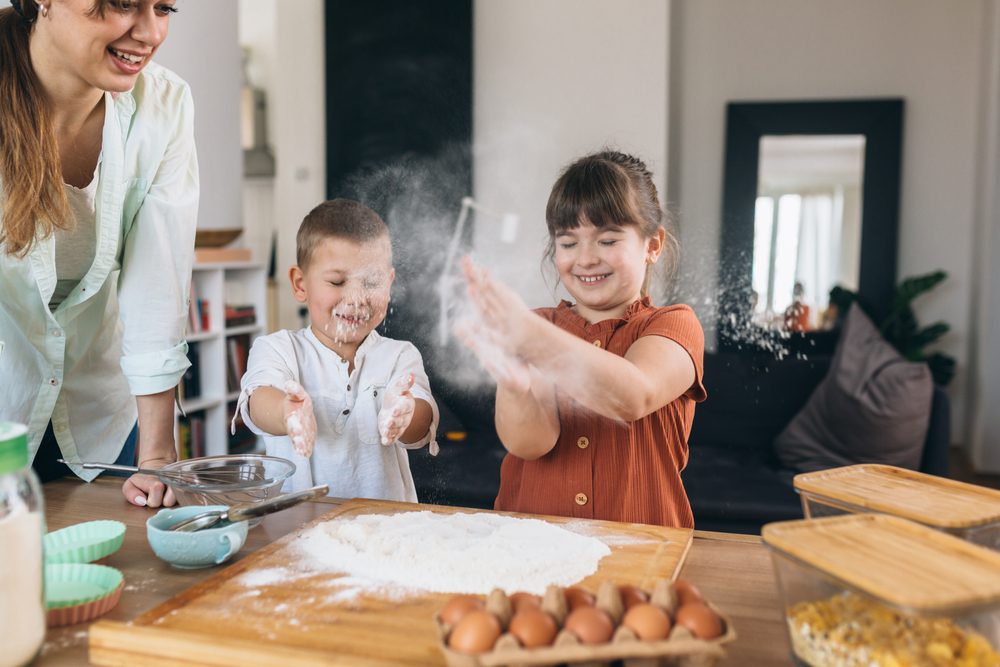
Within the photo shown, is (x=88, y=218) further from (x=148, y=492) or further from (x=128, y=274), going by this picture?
(x=148, y=492)

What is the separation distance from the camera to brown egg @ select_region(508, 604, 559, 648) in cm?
66

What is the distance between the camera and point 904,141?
14.4 feet

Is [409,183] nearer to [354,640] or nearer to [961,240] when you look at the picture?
[354,640]

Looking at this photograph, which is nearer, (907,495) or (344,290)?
(907,495)

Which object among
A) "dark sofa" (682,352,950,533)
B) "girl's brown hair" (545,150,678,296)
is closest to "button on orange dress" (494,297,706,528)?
"girl's brown hair" (545,150,678,296)

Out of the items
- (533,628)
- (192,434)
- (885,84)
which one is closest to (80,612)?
(533,628)

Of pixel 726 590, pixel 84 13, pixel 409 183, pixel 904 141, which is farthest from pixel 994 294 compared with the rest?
pixel 84 13

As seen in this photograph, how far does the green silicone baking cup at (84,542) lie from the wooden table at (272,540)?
0.03 metres

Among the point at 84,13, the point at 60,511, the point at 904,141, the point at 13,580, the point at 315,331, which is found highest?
the point at 904,141

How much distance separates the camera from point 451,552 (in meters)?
0.97

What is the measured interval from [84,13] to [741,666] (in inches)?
46.7

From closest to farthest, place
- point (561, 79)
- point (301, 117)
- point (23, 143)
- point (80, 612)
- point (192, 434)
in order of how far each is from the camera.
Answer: point (80, 612) < point (23, 143) < point (561, 79) < point (192, 434) < point (301, 117)

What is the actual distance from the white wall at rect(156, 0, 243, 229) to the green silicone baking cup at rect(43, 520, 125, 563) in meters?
2.01

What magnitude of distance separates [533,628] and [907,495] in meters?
0.45
